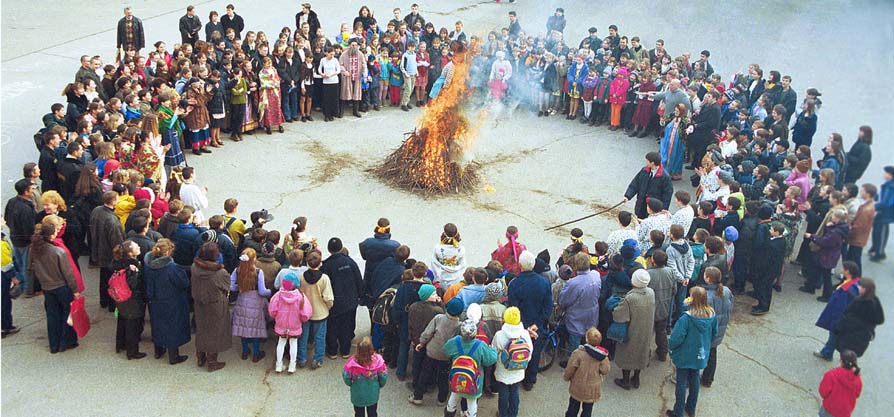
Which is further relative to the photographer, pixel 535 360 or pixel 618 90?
pixel 618 90

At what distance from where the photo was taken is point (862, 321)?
587cm

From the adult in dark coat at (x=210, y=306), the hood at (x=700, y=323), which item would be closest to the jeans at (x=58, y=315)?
the adult in dark coat at (x=210, y=306)

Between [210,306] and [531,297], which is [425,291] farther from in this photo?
[210,306]

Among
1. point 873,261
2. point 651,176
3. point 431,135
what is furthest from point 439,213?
point 873,261

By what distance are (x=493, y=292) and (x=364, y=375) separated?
4.73ft

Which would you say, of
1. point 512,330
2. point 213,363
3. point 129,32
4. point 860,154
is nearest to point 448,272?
point 512,330

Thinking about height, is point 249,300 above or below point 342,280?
below

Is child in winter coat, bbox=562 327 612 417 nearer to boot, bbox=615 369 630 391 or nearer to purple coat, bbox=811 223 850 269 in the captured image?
boot, bbox=615 369 630 391

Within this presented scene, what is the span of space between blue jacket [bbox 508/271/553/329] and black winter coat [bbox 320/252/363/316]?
1.60 metres

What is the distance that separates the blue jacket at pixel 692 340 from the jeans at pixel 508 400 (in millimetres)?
1520

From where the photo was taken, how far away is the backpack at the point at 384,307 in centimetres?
764

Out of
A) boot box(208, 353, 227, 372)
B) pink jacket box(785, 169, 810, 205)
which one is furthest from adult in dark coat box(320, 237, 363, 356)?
pink jacket box(785, 169, 810, 205)

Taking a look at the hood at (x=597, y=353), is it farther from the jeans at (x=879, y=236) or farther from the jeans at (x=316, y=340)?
the jeans at (x=316, y=340)

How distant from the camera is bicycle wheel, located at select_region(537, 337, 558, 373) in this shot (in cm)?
790
